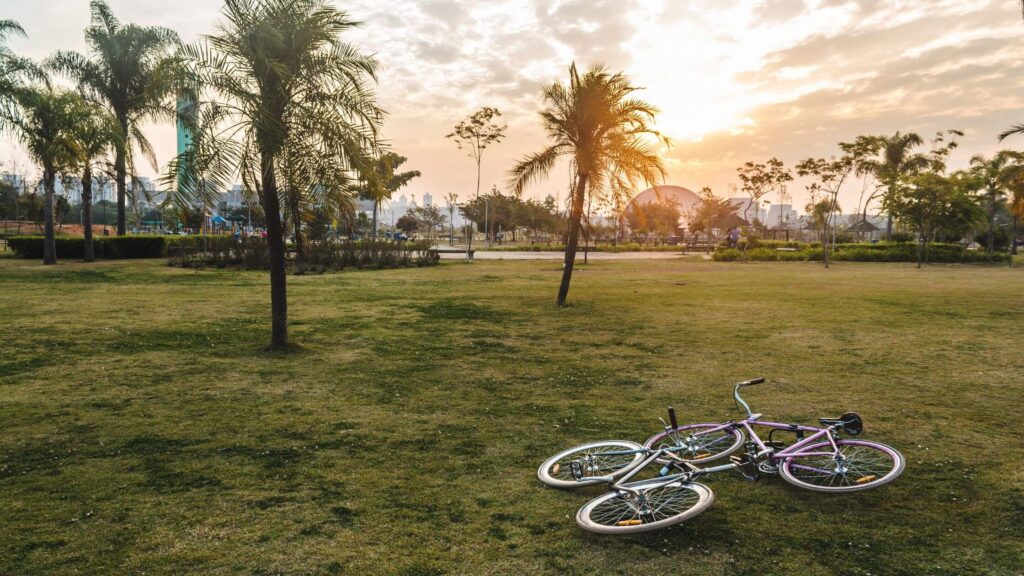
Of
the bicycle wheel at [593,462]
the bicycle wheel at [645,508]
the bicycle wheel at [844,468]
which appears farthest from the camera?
the bicycle wheel at [593,462]

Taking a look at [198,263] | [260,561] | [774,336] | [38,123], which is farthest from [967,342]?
[38,123]

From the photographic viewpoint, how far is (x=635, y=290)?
919 inches

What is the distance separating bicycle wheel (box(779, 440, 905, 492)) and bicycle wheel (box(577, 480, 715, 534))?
1170 millimetres

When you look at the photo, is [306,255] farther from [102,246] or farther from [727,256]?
[727,256]

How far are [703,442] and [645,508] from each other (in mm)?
1649

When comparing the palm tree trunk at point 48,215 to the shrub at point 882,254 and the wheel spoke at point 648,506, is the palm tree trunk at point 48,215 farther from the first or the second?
the shrub at point 882,254

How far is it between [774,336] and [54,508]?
12.7m

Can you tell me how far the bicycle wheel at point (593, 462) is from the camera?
5469 mm

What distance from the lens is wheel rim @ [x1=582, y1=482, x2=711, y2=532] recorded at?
14.6 ft

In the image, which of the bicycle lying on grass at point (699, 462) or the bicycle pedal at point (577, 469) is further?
the bicycle pedal at point (577, 469)

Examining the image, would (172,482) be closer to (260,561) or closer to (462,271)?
(260,561)

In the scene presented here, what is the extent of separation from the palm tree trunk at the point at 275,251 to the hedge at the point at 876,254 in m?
39.8

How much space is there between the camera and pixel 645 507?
15.0 ft

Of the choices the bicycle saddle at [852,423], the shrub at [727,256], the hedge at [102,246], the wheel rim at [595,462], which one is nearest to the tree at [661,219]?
the shrub at [727,256]
